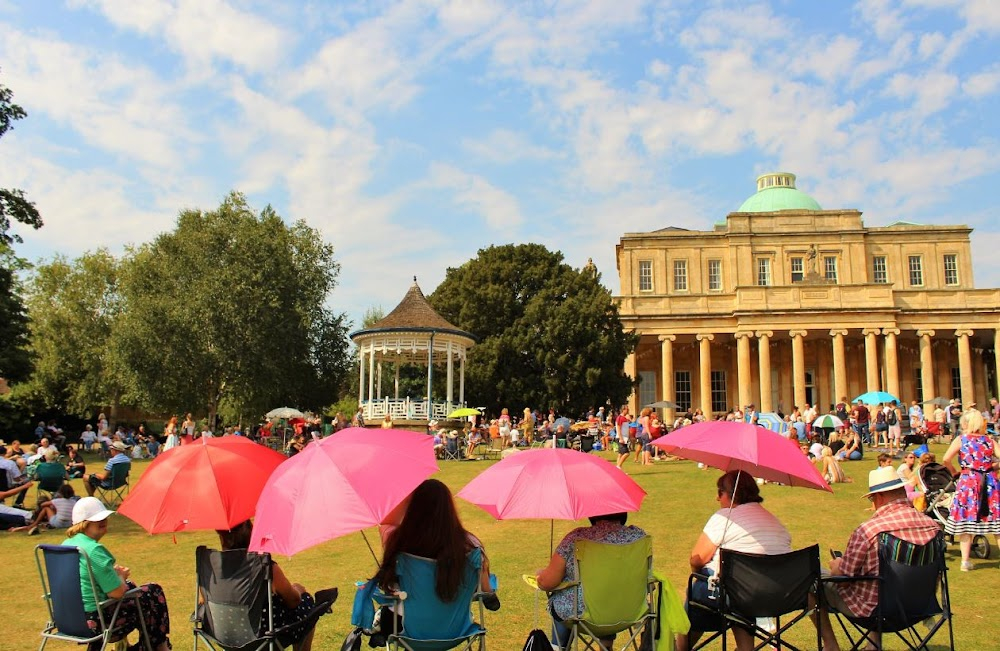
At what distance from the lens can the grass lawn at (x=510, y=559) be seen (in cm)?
764

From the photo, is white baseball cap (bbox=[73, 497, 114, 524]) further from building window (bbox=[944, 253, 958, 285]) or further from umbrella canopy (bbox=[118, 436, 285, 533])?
building window (bbox=[944, 253, 958, 285])

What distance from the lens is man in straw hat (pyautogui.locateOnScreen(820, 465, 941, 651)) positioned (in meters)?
5.89

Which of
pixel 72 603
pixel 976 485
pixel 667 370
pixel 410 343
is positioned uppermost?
pixel 410 343

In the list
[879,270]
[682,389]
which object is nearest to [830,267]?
[879,270]

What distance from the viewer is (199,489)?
573 cm

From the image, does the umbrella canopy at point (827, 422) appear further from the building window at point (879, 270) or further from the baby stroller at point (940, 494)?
the building window at point (879, 270)

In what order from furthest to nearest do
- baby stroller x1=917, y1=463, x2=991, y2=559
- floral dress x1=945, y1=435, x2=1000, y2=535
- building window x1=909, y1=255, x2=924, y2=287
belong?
1. building window x1=909, y1=255, x2=924, y2=287
2. baby stroller x1=917, y1=463, x2=991, y2=559
3. floral dress x1=945, y1=435, x2=1000, y2=535

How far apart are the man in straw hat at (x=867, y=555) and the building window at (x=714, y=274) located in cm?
5089

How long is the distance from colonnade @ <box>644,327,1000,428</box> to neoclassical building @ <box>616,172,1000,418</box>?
0.08m

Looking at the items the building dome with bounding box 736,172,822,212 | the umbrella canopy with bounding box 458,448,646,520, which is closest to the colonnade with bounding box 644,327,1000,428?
the building dome with bounding box 736,172,822,212

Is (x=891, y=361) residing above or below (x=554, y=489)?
above

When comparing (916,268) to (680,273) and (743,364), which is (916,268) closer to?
(680,273)

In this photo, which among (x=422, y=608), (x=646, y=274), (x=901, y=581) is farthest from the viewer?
(x=646, y=274)

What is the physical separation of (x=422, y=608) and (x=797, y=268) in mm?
54110
